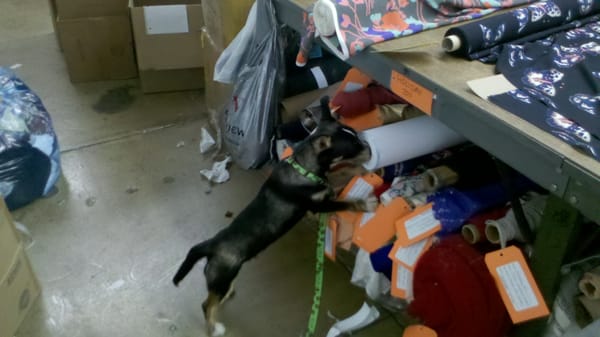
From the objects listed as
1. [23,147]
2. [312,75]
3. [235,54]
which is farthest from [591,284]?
[23,147]

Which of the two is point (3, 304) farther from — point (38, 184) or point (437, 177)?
point (437, 177)

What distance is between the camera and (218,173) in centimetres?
238

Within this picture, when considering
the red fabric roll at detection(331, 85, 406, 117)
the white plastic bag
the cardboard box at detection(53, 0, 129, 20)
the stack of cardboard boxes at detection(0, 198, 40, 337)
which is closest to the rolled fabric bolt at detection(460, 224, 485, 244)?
the red fabric roll at detection(331, 85, 406, 117)

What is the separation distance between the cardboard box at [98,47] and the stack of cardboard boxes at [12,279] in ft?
4.93

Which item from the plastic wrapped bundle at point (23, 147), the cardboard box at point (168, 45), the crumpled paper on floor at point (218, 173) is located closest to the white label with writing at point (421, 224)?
the crumpled paper on floor at point (218, 173)

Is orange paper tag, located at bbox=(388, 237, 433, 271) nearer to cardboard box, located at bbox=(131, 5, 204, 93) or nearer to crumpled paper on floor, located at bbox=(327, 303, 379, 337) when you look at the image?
crumpled paper on floor, located at bbox=(327, 303, 379, 337)

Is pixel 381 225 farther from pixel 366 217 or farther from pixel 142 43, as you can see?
pixel 142 43

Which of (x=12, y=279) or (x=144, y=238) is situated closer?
(x=12, y=279)

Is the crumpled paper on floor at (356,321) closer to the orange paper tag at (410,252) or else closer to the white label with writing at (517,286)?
the orange paper tag at (410,252)

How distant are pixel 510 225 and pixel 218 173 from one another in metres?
Answer: 1.34

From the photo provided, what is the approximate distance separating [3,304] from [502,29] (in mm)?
1594

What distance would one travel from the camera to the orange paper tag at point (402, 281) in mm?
1521

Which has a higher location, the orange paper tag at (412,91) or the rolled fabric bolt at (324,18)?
the rolled fabric bolt at (324,18)

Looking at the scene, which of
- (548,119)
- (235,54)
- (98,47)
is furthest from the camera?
(98,47)
